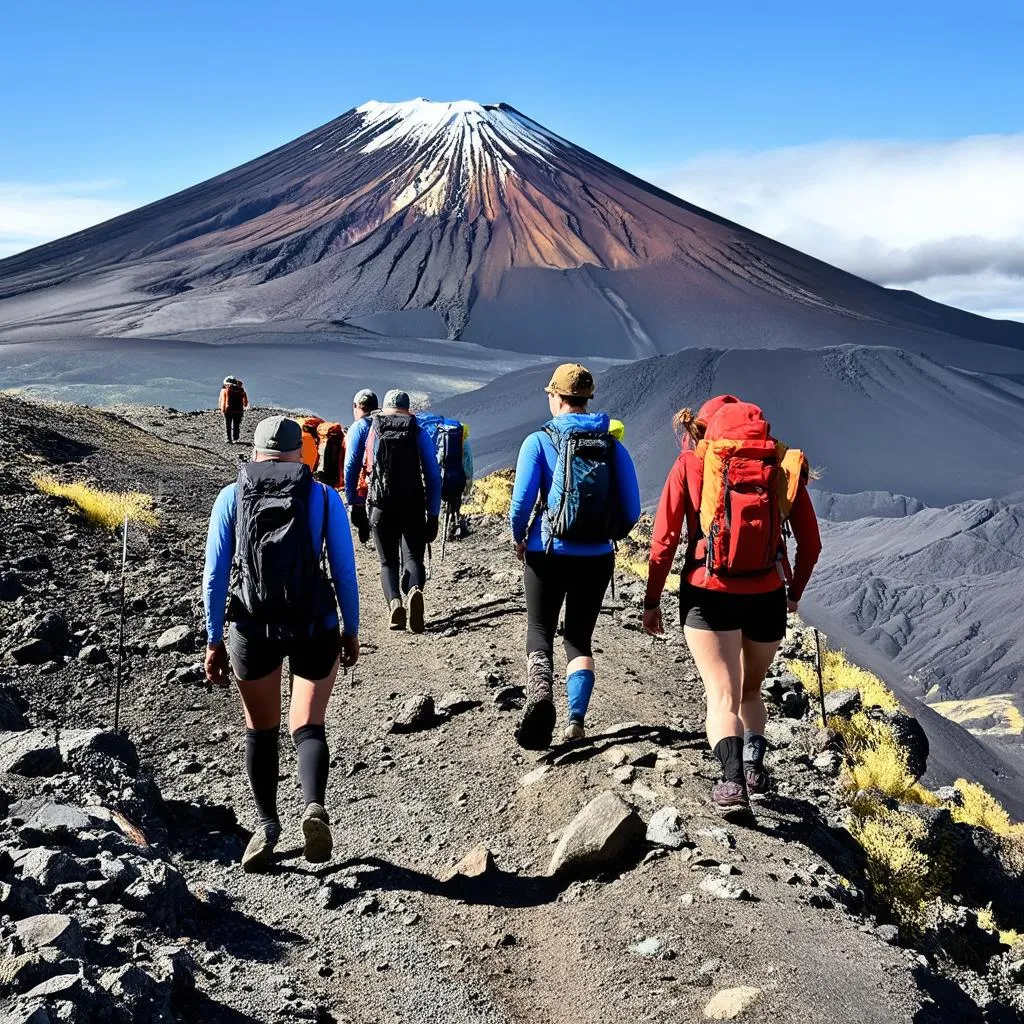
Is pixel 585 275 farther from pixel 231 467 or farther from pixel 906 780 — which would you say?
pixel 906 780

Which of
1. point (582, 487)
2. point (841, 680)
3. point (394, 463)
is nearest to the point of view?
point (582, 487)

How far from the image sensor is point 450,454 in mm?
8570

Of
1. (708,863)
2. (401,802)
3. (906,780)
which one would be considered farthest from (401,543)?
(708,863)

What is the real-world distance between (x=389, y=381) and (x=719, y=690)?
74.3 metres

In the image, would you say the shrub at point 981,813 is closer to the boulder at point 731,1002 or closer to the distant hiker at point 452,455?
the distant hiker at point 452,455

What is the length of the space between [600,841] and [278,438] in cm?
158

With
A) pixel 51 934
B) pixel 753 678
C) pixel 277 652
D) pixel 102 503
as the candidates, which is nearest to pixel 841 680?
pixel 753 678

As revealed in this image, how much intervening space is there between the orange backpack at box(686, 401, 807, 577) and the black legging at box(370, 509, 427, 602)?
9.28 ft

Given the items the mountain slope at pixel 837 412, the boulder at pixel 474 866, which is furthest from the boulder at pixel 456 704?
the mountain slope at pixel 837 412

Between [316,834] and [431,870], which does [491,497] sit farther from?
[316,834]

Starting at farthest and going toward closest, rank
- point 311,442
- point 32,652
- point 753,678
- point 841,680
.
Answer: point 841,680 → point 311,442 → point 32,652 → point 753,678

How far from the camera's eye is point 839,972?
2.86 m

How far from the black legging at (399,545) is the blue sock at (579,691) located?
6.91ft

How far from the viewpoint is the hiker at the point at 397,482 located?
6137 millimetres
